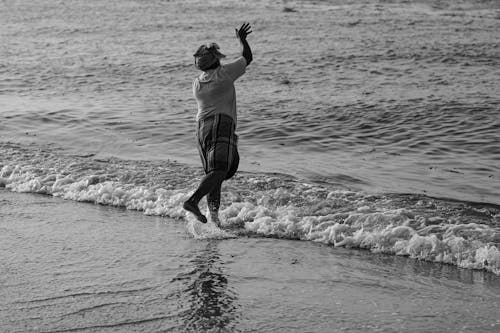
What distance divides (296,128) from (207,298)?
7.45 metres

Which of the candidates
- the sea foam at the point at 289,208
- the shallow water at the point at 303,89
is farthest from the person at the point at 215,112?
the shallow water at the point at 303,89

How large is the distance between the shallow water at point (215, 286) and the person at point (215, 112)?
0.63 m

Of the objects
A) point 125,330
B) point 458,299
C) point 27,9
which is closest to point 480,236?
point 458,299

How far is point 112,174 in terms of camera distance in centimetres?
1048

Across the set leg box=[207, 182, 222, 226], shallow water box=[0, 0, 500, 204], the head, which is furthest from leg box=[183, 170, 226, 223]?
shallow water box=[0, 0, 500, 204]

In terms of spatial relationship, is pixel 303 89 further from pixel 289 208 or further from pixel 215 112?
pixel 215 112

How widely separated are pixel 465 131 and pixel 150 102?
243 inches

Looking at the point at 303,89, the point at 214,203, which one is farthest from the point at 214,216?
the point at 303,89

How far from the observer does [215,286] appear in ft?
21.0

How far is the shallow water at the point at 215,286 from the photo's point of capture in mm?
5668

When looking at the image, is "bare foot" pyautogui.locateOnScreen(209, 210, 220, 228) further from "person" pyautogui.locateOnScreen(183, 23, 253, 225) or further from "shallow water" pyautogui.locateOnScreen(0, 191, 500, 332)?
"person" pyautogui.locateOnScreen(183, 23, 253, 225)

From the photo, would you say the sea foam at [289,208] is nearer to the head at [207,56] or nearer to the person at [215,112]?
the person at [215,112]

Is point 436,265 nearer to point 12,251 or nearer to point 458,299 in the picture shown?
point 458,299

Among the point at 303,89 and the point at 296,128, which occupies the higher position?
the point at 303,89
